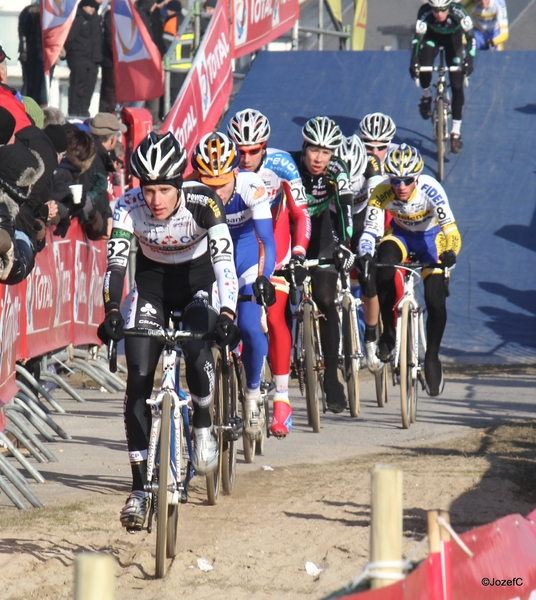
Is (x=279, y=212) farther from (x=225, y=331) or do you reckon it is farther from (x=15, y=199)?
(x=225, y=331)

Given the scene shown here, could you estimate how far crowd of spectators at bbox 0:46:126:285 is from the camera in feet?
19.6

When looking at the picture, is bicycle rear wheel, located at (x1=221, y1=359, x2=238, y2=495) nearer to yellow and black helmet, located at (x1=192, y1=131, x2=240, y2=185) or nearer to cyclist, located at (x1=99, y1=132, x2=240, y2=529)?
cyclist, located at (x1=99, y1=132, x2=240, y2=529)

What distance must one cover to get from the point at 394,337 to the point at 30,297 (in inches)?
135

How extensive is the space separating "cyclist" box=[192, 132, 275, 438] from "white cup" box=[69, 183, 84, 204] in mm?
2708

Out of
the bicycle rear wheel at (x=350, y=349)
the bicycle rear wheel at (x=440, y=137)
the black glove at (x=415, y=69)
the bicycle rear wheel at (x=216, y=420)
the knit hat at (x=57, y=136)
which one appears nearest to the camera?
the bicycle rear wheel at (x=216, y=420)

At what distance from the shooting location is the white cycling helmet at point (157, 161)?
19.6ft

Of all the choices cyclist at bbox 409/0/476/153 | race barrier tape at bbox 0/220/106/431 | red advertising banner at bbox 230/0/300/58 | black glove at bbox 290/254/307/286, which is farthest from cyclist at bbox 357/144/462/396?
red advertising banner at bbox 230/0/300/58

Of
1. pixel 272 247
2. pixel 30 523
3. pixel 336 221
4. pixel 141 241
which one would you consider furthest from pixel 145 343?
pixel 336 221

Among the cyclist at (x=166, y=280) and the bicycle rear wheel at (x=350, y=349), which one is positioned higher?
the cyclist at (x=166, y=280)

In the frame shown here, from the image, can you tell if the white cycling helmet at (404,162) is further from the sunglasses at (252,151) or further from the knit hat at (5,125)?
the knit hat at (5,125)

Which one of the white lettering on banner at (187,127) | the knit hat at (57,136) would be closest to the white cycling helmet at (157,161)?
the knit hat at (57,136)

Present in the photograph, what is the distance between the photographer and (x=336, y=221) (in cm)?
1027

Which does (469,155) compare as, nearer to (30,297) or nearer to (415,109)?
(415,109)

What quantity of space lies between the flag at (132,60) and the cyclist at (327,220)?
550 centimetres
